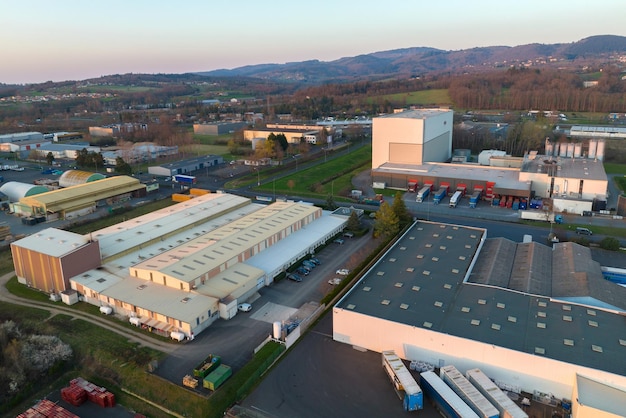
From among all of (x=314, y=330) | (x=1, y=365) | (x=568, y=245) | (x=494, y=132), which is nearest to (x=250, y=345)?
(x=314, y=330)

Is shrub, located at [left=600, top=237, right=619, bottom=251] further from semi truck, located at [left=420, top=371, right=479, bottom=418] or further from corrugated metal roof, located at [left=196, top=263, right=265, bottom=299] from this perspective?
corrugated metal roof, located at [left=196, top=263, right=265, bottom=299]

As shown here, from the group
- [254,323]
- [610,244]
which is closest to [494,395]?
[254,323]

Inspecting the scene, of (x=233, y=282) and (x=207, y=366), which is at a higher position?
(x=233, y=282)

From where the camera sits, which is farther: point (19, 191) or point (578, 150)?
point (578, 150)

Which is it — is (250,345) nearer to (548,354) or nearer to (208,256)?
(208,256)

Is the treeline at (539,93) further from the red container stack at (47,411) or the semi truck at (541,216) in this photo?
the red container stack at (47,411)

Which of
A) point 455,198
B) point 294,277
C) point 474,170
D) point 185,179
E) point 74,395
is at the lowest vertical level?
point 74,395

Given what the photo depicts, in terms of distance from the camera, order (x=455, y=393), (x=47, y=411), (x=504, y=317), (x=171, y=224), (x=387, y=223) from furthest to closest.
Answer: (x=171, y=224)
(x=387, y=223)
(x=504, y=317)
(x=47, y=411)
(x=455, y=393)

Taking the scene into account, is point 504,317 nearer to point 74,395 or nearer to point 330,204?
point 74,395
